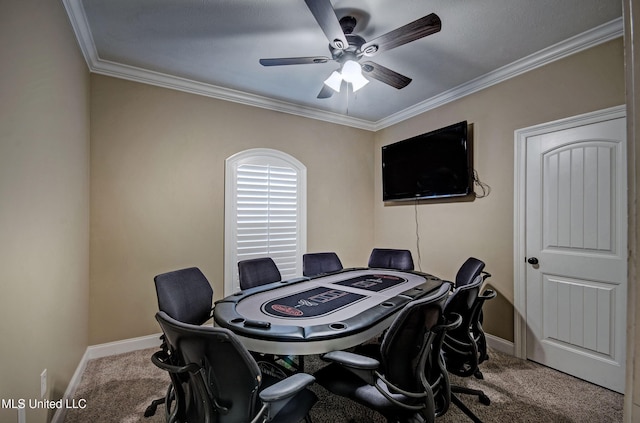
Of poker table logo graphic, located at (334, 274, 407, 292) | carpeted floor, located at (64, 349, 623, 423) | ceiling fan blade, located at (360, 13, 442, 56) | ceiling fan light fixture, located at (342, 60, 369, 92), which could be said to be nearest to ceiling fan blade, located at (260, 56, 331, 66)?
ceiling fan light fixture, located at (342, 60, 369, 92)

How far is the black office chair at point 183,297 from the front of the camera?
6.24ft

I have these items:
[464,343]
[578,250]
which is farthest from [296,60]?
[578,250]

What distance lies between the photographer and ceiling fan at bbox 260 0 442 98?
1757mm

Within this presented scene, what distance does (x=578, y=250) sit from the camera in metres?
2.56

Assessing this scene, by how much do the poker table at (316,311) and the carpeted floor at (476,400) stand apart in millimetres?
784

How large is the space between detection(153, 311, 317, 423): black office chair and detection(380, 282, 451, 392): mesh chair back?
0.41 meters

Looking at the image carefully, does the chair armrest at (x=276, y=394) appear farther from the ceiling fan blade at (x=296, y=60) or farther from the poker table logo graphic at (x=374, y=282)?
the ceiling fan blade at (x=296, y=60)

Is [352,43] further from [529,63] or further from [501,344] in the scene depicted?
[501,344]

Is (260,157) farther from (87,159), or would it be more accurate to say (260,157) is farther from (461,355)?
(461,355)

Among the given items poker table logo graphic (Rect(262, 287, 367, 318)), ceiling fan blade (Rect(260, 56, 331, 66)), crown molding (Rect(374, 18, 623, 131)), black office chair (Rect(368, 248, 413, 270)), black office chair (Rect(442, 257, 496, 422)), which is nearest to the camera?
black office chair (Rect(442, 257, 496, 422))

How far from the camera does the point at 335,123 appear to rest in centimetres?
443

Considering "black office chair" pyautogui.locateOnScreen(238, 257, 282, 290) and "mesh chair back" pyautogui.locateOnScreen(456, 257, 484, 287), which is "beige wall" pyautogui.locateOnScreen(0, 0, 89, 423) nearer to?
"black office chair" pyautogui.locateOnScreen(238, 257, 282, 290)

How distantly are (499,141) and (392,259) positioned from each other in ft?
5.74

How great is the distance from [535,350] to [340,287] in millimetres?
2012
